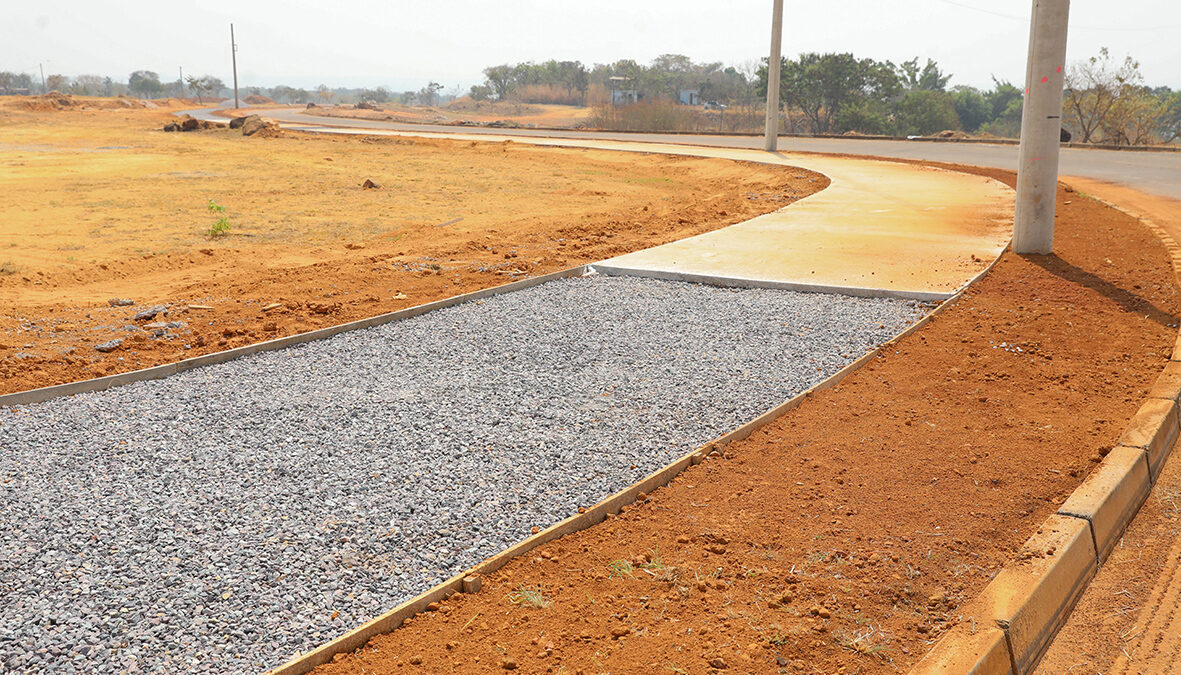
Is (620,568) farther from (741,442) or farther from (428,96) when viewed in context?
(428,96)

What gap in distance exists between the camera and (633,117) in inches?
2379

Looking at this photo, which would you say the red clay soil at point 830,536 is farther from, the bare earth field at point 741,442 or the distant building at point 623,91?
the distant building at point 623,91

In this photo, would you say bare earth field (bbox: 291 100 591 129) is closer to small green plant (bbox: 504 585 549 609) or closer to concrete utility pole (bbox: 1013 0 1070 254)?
concrete utility pole (bbox: 1013 0 1070 254)

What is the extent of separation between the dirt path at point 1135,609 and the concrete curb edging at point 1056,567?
5 cm

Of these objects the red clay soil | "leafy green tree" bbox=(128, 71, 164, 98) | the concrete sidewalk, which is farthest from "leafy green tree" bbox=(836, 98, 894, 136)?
"leafy green tree" bbox=(128, 71, 164, 98)

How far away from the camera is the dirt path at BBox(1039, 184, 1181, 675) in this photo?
3551mm

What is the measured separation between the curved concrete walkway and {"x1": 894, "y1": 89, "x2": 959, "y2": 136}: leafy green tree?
5017cm


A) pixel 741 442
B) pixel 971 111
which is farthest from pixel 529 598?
pixel 971 111

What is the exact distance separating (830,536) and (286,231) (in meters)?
12.3

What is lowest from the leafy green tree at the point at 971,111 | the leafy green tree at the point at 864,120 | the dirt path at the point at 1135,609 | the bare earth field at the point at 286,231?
the dirt path at the point at 1135,609

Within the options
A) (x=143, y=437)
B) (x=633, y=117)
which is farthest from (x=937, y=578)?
(x=633, y=117)

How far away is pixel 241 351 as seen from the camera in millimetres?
7207

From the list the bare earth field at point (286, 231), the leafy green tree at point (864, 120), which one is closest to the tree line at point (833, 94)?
the leafy green tree at point (864, 120)

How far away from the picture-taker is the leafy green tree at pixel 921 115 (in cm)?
6419
